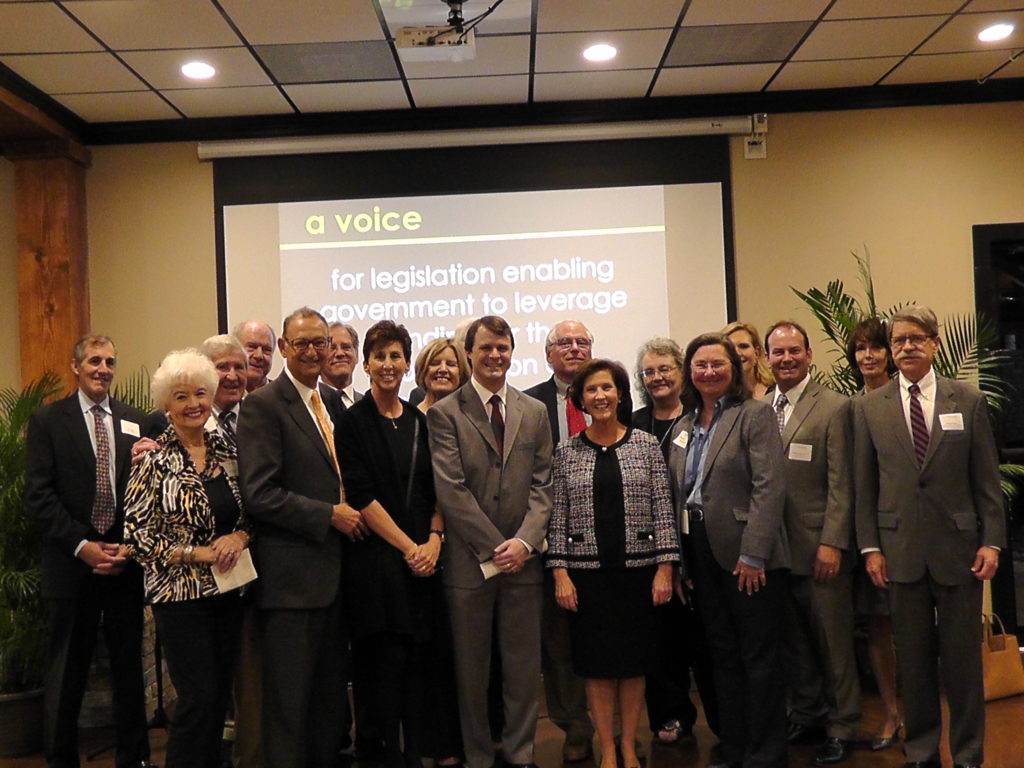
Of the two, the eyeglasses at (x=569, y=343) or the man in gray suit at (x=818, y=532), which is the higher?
the eyeglasses at (x=569, y=343)

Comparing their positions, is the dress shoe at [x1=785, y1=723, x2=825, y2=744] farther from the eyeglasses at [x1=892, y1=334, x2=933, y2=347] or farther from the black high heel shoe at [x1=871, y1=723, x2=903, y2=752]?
the eyeglasses at [x1=892, y1=334, x2=933, y2=347]

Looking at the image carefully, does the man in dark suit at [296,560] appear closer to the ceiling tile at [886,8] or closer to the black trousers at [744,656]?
A: the black trousers at [744,656]

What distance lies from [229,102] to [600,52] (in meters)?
2.26

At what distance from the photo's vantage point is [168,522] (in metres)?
3.19

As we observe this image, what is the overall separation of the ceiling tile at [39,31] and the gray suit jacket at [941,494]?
4032 millimetres

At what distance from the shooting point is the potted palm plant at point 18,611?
4375 mm

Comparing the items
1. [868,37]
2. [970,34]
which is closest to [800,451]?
[868,37]

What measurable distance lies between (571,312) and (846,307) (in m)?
1.79

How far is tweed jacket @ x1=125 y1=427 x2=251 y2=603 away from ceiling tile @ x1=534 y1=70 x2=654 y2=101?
3549mm

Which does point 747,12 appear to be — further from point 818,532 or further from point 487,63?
point 818,532

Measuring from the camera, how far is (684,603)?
387 cm

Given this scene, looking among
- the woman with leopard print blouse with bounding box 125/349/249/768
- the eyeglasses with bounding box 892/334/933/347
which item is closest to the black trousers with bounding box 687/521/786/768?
the eyeglasses with bounding box 892/334/933/347

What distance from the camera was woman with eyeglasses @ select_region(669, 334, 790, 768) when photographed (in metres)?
3.50

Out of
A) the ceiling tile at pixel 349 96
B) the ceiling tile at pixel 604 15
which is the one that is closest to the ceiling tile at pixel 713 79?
the ceiling tile at pixel 604 15
